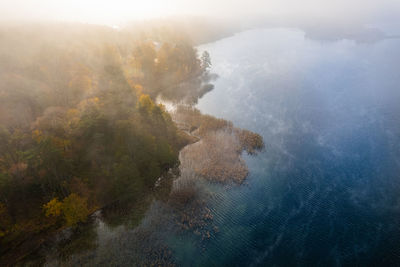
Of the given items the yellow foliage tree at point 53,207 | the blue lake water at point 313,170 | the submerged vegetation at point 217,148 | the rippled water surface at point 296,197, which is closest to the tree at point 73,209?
the yellow foliage tree at point 53,207

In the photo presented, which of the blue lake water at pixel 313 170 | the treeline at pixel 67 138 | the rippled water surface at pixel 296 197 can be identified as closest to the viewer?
the rippled water surface at pixel 296 197

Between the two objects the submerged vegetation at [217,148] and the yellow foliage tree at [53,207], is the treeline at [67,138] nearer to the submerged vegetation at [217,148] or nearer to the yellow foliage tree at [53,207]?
the yellow foliage tree at [53,207]

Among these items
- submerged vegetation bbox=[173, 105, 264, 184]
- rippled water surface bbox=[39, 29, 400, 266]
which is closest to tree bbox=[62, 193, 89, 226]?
rippled water surface bbox=[39, 29, 400, 266]

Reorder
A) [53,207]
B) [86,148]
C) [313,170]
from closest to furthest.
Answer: [53,207] < [86,148] < [313,170]

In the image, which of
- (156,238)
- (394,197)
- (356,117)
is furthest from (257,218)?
(356,117)

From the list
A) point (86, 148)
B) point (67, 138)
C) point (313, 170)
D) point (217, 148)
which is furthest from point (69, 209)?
point (313, 170)

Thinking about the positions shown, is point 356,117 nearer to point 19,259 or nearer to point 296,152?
point 296,152

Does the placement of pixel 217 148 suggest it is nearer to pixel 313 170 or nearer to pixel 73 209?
pixel 313 170

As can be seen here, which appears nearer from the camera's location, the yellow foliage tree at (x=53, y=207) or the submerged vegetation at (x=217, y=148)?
the yellow foliage tree at (x=53, y=207)
